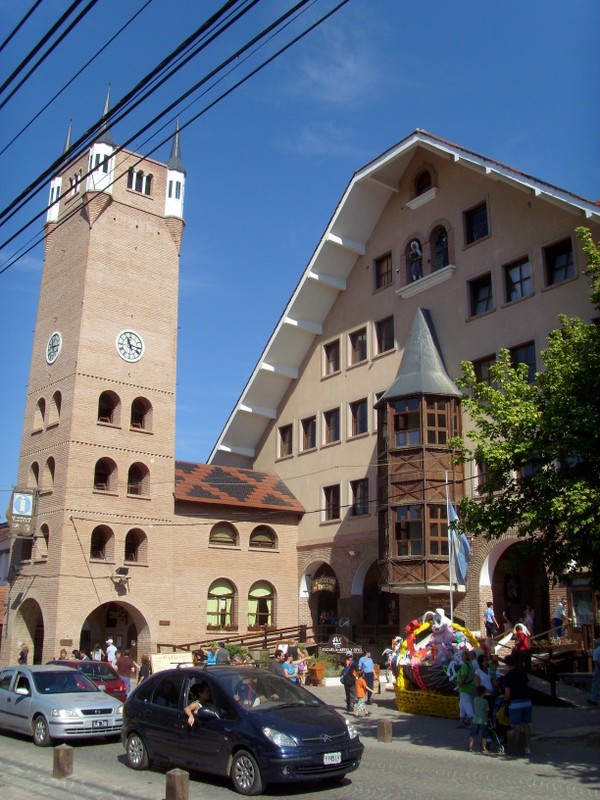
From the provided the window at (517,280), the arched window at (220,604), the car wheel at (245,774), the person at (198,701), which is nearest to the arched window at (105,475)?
the arched window at (220,604)

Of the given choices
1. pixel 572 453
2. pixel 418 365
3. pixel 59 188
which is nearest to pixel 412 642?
pixel 572 453

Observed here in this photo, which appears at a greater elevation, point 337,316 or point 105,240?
point 105,240

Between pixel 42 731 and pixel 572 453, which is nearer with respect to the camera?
pixel 572 453

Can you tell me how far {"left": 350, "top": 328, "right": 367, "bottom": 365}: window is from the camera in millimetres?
34406

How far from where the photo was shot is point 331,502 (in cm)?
3475

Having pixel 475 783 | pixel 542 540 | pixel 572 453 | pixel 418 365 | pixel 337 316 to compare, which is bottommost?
pixel 475 783

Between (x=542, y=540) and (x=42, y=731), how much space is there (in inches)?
361

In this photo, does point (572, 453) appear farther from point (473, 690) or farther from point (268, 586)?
point (268, 586)

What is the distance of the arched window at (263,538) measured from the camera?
35.5 m

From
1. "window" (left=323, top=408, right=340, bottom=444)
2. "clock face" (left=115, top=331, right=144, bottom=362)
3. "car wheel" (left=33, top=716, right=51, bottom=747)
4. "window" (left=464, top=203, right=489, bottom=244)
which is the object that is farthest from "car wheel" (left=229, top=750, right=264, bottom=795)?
"clock face" (left=115, top=331, right=144, bottom=362)

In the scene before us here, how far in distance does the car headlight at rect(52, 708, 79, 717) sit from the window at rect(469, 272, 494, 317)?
65.1ft

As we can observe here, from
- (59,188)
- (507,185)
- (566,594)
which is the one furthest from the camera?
(59,188)

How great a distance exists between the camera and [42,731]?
14.5 m

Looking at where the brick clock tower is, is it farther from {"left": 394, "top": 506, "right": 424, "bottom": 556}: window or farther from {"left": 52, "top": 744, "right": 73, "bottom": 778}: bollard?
{"left": 52, "top": 744, "right": 73, "bottom": 778}: bollard
